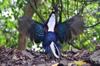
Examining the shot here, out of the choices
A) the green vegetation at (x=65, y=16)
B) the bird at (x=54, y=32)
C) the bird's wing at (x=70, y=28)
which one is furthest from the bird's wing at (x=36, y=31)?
the green vegetation at (x=65, y=16)

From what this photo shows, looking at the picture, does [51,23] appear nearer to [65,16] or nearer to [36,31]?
[36,31]

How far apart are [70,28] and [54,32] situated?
0.14 meters

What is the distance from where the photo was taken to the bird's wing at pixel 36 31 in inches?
119

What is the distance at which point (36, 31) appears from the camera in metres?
3.04

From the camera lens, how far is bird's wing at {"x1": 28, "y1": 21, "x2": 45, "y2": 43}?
9.93 feet

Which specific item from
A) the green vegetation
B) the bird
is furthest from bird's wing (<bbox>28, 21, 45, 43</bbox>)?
the green vegetation

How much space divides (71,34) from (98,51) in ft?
1.06

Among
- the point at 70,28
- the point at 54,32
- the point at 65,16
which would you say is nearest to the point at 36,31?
the point at 54,32

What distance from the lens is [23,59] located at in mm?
3320

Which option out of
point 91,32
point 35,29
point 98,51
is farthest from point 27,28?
point 91,32

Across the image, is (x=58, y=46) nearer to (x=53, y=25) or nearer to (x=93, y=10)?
(x=53, y=25)

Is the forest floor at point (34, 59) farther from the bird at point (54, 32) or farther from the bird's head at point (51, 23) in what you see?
the bird's head at point (51, 23)

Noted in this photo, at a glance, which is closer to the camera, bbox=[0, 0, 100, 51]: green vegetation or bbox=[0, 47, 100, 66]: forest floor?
bbox=[0, 47, 100, 66]: forest floor

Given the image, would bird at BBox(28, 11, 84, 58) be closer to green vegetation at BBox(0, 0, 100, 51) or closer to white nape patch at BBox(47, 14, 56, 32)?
white nape patch at BBox(47, 14, 56, 32)
